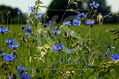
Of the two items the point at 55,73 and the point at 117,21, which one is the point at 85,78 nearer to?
the point at 55,73

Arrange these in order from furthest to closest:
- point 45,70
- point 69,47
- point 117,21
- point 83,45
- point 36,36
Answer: point 117,21 → point 36,36 → point 45,70 → point 69,47 → point 83,45

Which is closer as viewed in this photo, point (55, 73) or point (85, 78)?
point (85, 78)

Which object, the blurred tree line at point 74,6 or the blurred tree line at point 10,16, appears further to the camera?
the blurred tree line at point 10,16

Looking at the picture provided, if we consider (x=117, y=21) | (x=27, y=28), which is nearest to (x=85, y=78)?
(x=27, y=28)

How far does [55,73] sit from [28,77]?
268 mm

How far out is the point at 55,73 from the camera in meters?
1.72

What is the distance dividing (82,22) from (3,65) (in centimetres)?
71

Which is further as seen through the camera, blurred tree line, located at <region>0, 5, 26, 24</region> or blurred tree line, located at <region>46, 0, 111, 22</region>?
blurred tree line, located at <region>0, 5, 26, 24</region>

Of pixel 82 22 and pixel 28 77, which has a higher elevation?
pixel 82 22

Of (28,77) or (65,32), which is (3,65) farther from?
(65,32)

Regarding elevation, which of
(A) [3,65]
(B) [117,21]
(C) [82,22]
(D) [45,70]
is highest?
(C) [82,22]

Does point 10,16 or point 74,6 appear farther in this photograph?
point 10,16

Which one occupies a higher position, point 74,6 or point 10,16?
point 74,6

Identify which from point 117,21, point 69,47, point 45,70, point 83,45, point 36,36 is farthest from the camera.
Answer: point 117,21
